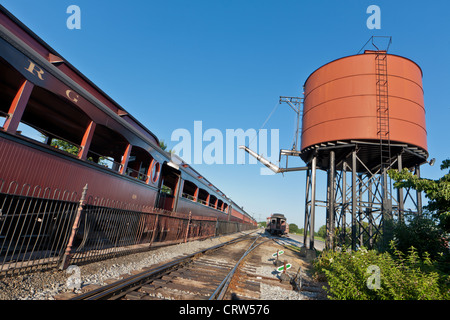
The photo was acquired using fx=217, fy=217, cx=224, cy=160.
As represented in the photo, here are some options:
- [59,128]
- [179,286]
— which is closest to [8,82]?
[59,128]

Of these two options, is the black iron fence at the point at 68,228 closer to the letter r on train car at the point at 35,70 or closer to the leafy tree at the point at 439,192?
the letter r on train car at the point at 35,70

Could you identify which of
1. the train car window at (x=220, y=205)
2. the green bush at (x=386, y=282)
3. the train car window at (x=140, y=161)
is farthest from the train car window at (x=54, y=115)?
the train car window at (x=220, y=205)

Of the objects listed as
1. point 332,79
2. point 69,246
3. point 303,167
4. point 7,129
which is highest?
point 332,79

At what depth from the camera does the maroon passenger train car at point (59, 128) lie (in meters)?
4.20

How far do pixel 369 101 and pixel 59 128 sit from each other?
13633mm

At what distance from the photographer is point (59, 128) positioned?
791 centimetres

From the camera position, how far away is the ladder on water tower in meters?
10.2

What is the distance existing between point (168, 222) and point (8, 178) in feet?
19.2

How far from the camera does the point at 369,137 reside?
10.4m

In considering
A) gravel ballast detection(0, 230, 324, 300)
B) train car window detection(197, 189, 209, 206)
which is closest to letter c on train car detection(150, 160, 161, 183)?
gravel ballast detection(0, 230, 324, 300)

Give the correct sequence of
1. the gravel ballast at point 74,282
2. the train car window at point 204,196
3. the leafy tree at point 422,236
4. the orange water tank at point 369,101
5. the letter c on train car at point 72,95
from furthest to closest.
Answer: the train car window at point 204,196 → the orange water tank at point 369,101 → the leafy tree at point 422,236 → the letter c on train car at point 72,95 → the gravel ballast at point 74,282

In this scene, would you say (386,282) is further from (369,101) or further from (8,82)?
(369,101)
